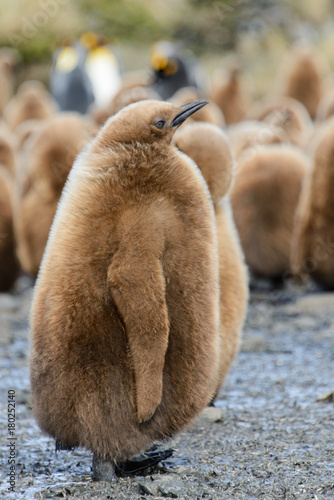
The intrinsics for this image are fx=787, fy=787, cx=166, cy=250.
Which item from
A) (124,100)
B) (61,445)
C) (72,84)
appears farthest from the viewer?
(72,84)

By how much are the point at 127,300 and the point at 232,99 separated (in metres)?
10.1

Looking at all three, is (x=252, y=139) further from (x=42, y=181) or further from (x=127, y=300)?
(x=127, y=300)

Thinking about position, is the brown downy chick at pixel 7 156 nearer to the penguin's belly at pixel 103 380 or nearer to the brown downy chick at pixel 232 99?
the penguin's belly at pixel 103 380

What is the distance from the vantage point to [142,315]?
2.54 meters

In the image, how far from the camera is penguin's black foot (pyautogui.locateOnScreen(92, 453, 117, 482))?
273 cm

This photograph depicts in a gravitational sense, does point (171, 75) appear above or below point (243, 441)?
above

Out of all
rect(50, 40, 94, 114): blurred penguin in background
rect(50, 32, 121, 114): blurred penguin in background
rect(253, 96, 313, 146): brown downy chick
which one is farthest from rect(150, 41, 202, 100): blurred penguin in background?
rect(253, 96, 313, 146): brown downy chick

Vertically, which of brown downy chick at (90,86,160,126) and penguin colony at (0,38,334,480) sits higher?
brown downy chick at (90,86,160,126)

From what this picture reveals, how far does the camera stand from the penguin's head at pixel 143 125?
9.16 ft

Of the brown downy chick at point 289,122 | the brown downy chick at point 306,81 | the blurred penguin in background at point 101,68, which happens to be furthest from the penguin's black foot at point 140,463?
the blurred penguin in background at point 101,68

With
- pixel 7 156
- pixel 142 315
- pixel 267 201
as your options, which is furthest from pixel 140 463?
pixel 7 156

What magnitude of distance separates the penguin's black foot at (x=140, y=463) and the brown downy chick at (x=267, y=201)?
10.6 feet

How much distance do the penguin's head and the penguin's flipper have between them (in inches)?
17.1

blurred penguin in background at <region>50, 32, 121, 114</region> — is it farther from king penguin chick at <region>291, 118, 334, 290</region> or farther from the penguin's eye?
the penguin's eye
